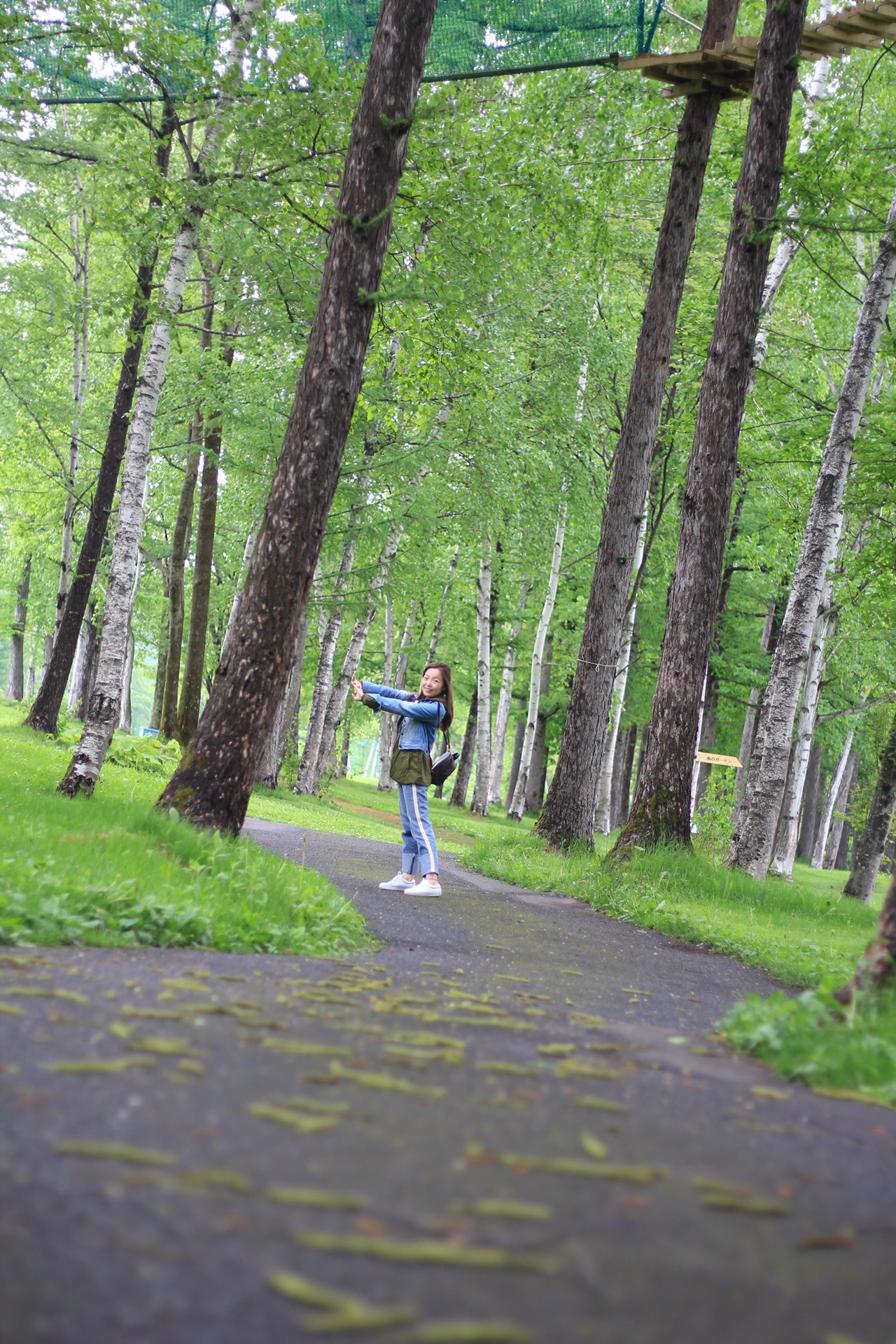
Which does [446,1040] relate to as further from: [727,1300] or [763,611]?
[763,611]

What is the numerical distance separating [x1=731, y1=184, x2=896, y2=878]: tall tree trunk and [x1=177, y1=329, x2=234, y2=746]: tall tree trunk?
35.0 feet

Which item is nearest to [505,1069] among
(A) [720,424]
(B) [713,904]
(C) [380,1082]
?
(C) [380,1082]

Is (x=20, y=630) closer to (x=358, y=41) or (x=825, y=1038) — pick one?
(x=358, y=41)

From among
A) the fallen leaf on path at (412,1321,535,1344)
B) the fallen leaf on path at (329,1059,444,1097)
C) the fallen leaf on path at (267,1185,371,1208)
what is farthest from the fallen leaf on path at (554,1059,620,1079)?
the fallen leaf on path at (412,1321,535,1344)

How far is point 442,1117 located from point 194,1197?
765 millimetres

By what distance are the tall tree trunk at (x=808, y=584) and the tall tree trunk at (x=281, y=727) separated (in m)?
9.13

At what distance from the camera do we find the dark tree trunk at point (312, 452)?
741 centimetres

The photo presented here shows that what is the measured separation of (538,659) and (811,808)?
16708mm

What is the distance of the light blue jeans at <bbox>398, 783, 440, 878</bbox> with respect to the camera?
336 inches

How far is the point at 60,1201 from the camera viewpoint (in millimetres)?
1777

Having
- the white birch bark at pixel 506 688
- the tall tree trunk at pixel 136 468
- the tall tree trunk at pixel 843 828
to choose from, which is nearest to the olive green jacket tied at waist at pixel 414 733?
the tall tree trunk at pixel 136 468

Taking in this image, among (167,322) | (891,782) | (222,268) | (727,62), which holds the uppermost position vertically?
(727,62)

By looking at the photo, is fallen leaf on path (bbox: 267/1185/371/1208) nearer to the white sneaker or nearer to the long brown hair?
the white sneaker

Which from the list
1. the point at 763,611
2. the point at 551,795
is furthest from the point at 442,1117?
the point at 763,611
